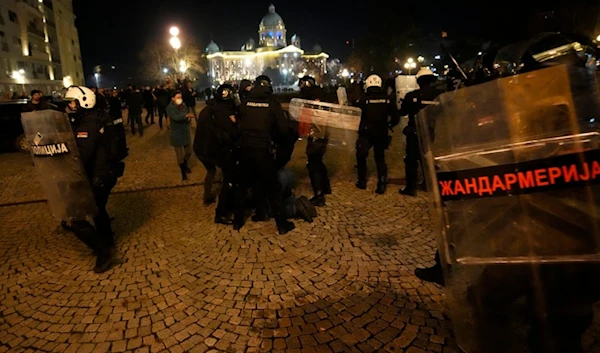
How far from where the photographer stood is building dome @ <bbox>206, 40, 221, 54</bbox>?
108188 mm

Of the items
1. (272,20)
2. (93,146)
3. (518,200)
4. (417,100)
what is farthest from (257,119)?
(272,20)

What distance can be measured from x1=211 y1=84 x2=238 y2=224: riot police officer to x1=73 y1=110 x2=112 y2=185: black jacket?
154 cm

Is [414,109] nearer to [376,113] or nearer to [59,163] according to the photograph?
[376,113]

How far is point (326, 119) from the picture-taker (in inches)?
242

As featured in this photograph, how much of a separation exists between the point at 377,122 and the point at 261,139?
248 centimetres

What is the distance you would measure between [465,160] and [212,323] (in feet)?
8.21

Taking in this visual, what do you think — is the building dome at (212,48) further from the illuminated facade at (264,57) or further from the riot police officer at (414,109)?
the riot police officer at (414,109)

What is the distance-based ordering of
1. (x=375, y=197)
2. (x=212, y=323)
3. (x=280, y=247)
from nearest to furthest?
1. (x=212, y=323)
2. (x=280, y=247)
3. (x=375, y=197)

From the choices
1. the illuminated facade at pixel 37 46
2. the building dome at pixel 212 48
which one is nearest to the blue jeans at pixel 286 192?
the illuminated facade at pixel 37 46

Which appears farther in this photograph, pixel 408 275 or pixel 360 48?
pixel 360 48

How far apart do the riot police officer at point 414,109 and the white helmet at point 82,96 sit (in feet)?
14.4

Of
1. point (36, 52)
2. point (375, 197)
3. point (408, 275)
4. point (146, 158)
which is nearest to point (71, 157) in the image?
point (408, 275)

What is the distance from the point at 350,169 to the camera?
8602 millimetres

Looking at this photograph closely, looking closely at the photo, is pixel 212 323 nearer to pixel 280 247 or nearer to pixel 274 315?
pixel 274 315
